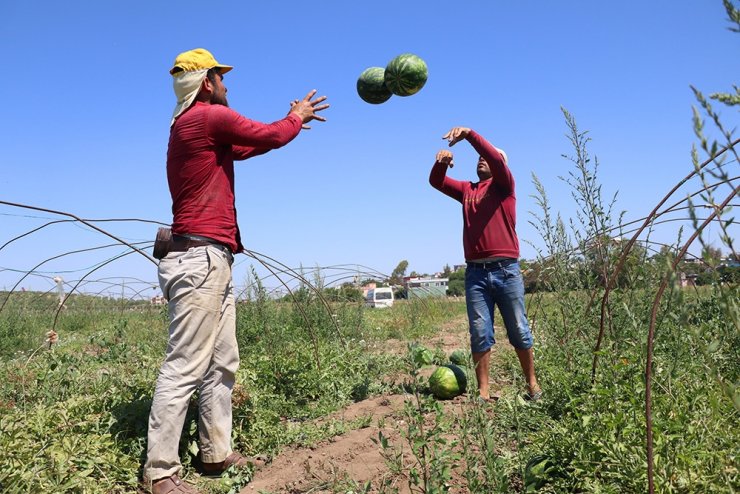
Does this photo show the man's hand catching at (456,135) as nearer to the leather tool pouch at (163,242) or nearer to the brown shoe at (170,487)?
the leather tool pouch at (163,242)

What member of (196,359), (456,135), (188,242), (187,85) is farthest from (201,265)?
(456,135)

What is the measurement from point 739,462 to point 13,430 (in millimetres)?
3387

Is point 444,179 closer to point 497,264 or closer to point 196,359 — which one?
point 497,264

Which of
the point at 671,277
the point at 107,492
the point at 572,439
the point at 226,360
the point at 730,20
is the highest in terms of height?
the point at 730,20

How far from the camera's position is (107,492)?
119 inches

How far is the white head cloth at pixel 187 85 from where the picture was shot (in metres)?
3.48

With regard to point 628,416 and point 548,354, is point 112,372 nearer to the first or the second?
point 548,354

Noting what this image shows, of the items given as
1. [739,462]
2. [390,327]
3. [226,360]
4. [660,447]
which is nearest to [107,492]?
[226,360]

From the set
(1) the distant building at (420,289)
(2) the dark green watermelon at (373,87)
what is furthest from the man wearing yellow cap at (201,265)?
(1) the distant building at (420,289)

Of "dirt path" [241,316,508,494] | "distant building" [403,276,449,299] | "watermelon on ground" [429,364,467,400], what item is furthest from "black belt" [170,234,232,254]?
"distant building" [403,276,449,299]

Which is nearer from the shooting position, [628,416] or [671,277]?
[671,277]

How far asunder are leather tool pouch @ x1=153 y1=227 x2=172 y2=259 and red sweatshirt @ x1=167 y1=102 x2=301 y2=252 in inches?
4.5

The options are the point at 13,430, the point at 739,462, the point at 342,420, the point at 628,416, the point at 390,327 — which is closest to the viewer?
the point at 739,462

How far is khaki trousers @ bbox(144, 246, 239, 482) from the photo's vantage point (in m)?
3.15
